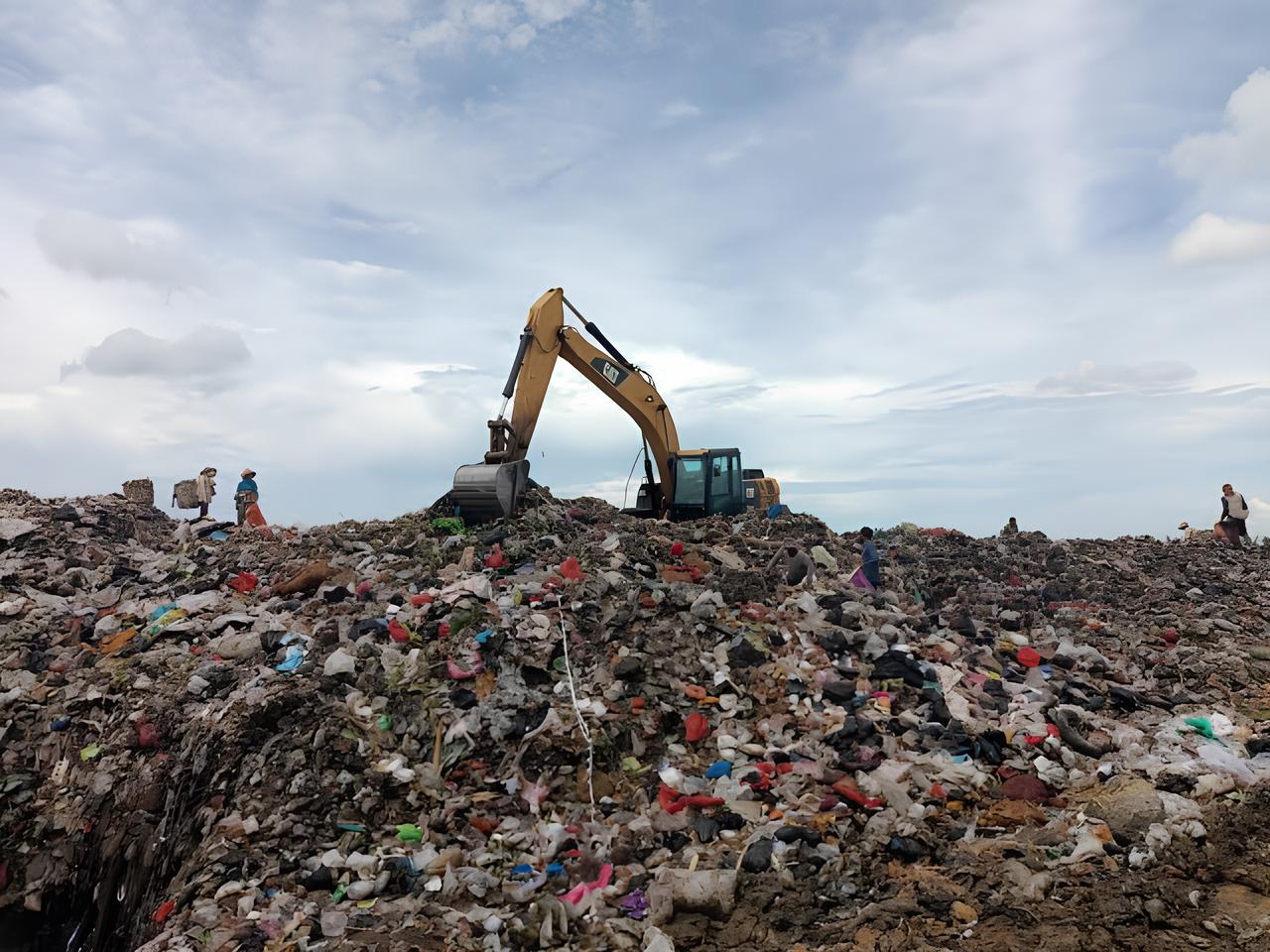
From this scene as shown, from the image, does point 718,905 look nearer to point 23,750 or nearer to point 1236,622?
point 23,750

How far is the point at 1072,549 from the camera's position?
17406 millimetres

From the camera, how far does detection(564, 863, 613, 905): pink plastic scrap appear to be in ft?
18.5

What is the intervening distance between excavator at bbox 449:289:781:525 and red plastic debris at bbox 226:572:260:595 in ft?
8.84

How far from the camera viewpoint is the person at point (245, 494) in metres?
14.6

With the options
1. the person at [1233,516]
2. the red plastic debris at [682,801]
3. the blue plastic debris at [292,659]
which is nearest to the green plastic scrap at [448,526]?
the blue plastic debris at [292,659]

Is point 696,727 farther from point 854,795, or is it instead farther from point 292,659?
point 292,659

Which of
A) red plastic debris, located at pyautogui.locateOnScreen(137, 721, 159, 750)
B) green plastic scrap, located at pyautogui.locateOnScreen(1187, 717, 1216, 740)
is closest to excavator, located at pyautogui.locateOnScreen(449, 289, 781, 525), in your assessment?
red plastic debris, located at pyautogui.locateOnScreen(137, 721, 159, 750)

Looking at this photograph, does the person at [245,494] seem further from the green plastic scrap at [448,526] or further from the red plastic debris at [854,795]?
the red plastic debris at [854,795]

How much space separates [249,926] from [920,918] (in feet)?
14.0

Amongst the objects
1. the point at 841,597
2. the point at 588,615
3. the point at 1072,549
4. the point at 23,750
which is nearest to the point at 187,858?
the point at 23,750

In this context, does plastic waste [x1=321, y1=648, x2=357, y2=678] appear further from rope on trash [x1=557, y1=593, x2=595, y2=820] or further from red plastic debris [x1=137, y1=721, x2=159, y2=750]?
rope on trash [x1=557, y1=593, x2=595, y2=820]

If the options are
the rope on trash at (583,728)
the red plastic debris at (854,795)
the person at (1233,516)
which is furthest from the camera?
the person at (1233,516)

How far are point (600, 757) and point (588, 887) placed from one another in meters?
1.39

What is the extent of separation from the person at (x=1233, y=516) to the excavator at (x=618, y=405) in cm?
1058
